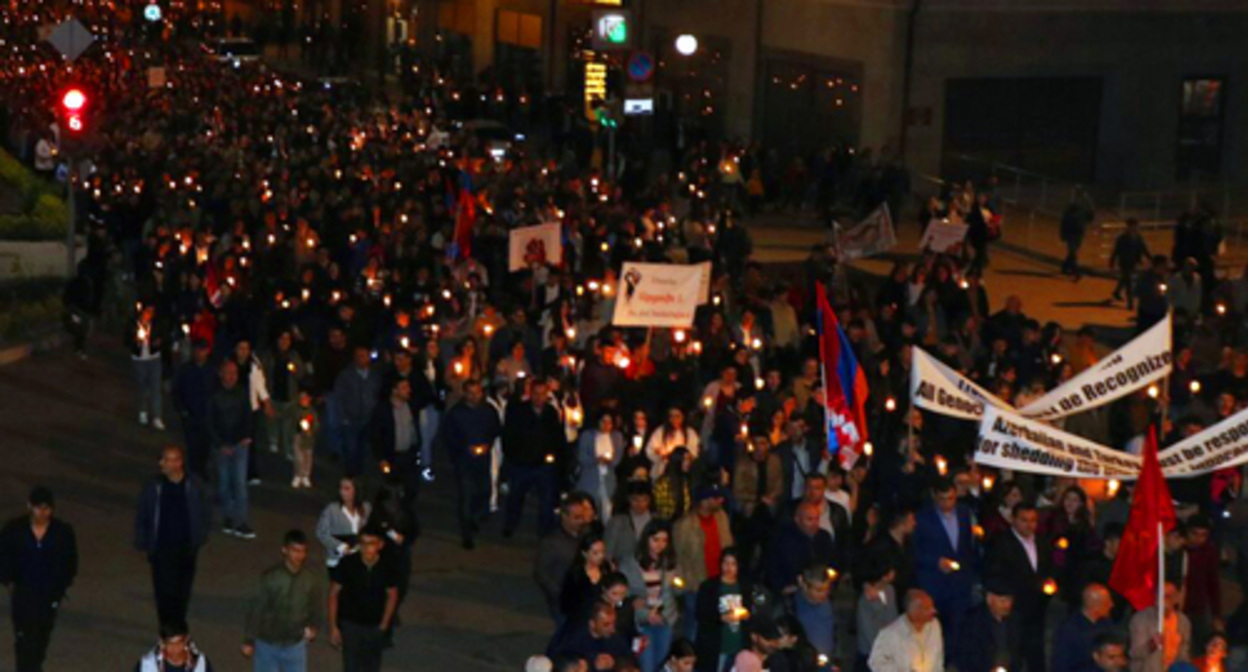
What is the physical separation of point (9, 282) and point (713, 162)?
49.4ft

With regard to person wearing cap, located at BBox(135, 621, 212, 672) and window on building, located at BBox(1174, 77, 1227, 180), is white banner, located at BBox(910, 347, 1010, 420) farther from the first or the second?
window on building, located at BBox(1174, 77, 1227, 180)

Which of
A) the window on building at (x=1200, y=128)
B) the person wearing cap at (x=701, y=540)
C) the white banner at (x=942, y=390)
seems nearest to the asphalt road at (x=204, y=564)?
the person wearing cap at (x=701, y=540)

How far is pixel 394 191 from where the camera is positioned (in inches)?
1288

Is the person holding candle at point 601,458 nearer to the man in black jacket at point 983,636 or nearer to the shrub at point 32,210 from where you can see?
the man in black jacket at point 983,636

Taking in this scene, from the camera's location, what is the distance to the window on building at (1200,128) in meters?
45.2

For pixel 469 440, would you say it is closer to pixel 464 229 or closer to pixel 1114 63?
pixel 464 229

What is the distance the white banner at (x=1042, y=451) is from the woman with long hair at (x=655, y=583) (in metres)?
1.90

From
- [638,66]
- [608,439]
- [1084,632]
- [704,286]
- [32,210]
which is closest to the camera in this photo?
[1084,632]

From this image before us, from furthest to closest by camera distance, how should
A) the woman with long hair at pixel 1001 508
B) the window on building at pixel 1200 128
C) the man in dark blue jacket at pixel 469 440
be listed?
the window on building at pixel 1200 128 → the man in dark blue jacket at pixel 469 440 → the woman with long hair at pixel 1001 508

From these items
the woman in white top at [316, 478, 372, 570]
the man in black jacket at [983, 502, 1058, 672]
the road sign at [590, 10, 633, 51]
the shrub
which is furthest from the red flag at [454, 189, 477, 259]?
the man in black jacket at [983, 502, 1058, 672]

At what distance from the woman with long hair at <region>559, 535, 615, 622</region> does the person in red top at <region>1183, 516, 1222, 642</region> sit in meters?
3.48

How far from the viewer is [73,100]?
1102 inches

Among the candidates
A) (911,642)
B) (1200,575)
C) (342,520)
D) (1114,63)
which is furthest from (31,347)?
(1114,63)

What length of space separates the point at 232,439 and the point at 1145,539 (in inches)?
296
